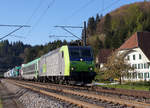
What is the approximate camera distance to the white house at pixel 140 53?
2004 inches

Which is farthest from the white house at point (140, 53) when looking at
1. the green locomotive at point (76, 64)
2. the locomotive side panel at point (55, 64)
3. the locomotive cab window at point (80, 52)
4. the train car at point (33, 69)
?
the green locomotive at point (76, 64)

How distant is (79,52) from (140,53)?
34.6 m

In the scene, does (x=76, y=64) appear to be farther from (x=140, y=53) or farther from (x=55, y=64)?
(x=140, y=53)

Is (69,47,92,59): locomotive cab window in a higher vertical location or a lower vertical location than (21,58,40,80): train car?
higher

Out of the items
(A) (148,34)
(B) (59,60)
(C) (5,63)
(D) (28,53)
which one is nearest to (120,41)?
(A) (148,34)

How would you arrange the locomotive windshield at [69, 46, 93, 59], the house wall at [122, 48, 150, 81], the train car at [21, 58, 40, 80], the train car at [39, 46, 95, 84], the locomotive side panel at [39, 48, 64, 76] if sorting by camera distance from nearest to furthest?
the train car at [39, 46, 95, 84]
the locomotive windshield at [69, 46, 93, 59]
the locomotive side panel at [39, 48, 64, 76]
the train car at [21, 58, 40, 80]
the house wall at [122, 48, 150, 81]

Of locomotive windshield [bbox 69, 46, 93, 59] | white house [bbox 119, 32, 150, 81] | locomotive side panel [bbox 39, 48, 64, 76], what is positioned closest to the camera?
locomotive windshield [bbox 69, 46, 93, 59]

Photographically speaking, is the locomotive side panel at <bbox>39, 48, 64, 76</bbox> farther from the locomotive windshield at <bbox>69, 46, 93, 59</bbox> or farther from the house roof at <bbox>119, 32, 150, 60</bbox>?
the house roof at <bbox>119, 32, 150, 60</bbox>

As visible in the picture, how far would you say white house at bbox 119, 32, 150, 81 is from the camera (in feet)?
167

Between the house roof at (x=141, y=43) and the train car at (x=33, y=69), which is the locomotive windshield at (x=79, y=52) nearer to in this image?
the train car at (x=33, y=69)

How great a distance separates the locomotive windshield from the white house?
30.1m

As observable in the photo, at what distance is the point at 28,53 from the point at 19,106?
121856 mm

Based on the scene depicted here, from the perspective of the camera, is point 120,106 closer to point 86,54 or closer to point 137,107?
point 137,107

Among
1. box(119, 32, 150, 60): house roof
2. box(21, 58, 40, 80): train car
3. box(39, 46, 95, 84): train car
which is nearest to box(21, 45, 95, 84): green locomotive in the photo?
box(39, 46, 95, 84): train car
